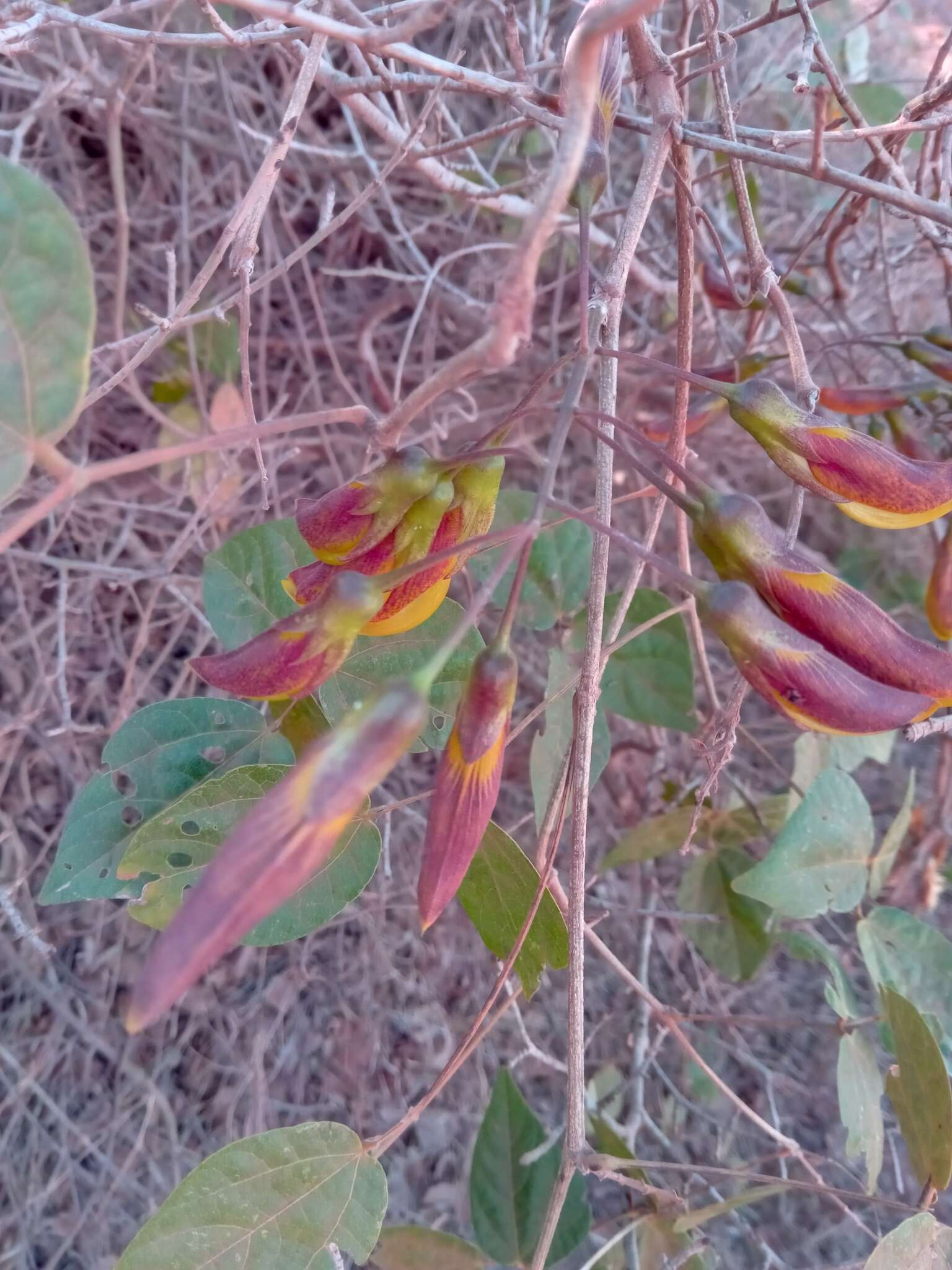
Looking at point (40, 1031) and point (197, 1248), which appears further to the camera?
point (40, 1031)

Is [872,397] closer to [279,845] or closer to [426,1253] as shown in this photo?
[279,845]

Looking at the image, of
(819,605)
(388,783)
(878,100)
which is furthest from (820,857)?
(878,100)

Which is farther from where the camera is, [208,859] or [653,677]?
[653,677]

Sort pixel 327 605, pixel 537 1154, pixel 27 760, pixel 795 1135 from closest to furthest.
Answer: pixel 327 605
pixel 537 1154
pixel 27 760
pixel 795 1135

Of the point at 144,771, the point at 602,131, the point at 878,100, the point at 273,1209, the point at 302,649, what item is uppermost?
the point at 878,100

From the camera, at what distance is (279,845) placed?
0.34m

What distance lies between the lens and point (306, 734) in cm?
68

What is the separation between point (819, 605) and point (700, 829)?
2.57 feet

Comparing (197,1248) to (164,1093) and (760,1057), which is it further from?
(760,1057)

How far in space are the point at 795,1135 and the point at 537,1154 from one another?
2.55 ft

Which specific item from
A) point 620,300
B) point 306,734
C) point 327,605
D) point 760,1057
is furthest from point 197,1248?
point 760,1057

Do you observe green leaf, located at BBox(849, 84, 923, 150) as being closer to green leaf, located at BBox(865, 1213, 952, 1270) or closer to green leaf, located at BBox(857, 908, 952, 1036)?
green leaf, located at BBox(857, 908, 952, 1036)

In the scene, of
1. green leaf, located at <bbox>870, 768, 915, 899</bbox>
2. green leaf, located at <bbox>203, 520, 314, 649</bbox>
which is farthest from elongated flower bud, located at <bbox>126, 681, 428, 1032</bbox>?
green leaf, located at <bbox>870, 768, 915, 899</bbox>

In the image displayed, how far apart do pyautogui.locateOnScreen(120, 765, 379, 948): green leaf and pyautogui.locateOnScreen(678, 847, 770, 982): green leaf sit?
2.14ft
